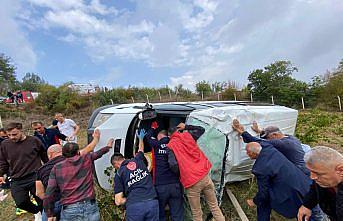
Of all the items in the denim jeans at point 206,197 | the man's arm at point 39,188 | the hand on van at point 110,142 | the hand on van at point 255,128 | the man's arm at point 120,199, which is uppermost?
the hand on van at point 255,128

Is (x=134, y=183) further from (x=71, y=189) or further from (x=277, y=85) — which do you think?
(x=277, y=85)

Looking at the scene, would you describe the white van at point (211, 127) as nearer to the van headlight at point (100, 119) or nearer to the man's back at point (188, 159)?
the van headlight at point (100, 119)

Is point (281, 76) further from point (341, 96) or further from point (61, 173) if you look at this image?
point (61, 173)

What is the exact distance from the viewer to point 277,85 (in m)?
17.7

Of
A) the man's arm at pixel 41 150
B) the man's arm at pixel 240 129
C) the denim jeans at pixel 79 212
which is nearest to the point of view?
the denim jeans at pixel 79 212

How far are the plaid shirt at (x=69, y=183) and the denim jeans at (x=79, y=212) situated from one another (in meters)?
0.05

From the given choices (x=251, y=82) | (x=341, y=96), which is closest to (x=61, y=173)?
(x=341, y=96)

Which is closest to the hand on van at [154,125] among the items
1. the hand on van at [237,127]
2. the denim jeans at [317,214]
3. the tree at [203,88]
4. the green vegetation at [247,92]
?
the hand on van at [237,127]

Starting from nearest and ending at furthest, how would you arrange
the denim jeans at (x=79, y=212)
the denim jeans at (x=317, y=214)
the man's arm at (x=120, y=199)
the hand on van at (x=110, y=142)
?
the denim jeans at (x=317, y=214), the denim jeans at (x=79, y=212), the man's arm at (x=120, y=199), the hand on van at (x=110, y=142)

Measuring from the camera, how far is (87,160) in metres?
2.74

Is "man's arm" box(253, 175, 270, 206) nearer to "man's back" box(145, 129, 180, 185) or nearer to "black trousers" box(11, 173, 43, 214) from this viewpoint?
"man's back" box(145, 129, 180, 185)

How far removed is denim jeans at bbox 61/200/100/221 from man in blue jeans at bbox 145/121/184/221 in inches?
31.2

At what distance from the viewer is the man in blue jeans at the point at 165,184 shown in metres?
2.94

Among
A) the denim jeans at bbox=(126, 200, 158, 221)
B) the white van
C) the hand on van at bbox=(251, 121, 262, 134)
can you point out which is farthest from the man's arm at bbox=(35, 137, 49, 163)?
the hand on van at bbox=(251, 121, 262, 134)
